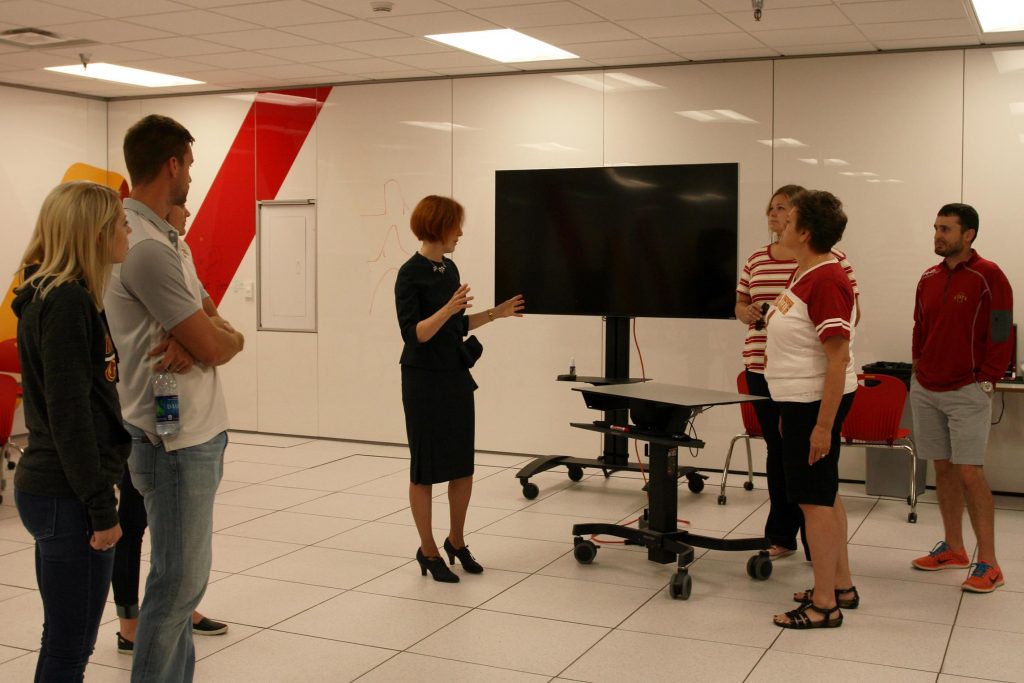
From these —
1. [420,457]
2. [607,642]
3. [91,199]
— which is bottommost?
[607,642]

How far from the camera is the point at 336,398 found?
845 cm

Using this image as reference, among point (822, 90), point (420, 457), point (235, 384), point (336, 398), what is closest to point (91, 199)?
point (420, 457)

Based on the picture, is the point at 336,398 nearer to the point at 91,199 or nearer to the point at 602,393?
the point at 602,393

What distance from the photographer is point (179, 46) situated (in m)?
6.97

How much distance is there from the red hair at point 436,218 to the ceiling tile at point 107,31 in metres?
2.92

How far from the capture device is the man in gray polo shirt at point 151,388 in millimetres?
2600

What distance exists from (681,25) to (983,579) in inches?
136

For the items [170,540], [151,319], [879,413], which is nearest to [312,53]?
[879,413]

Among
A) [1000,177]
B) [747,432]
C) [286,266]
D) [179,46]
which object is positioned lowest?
[747,432]

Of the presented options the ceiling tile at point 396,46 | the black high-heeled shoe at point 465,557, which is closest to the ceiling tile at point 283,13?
the ceiling tile at point 396,46

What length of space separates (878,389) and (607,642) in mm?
2764

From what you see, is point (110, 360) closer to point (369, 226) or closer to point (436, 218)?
point (436, 218)

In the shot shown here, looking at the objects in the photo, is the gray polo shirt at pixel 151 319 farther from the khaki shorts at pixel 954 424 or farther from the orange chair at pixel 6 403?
the orange chair at pixel 6 403

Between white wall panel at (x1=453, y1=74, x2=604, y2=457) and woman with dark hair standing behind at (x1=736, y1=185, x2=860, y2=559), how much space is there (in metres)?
2.33
